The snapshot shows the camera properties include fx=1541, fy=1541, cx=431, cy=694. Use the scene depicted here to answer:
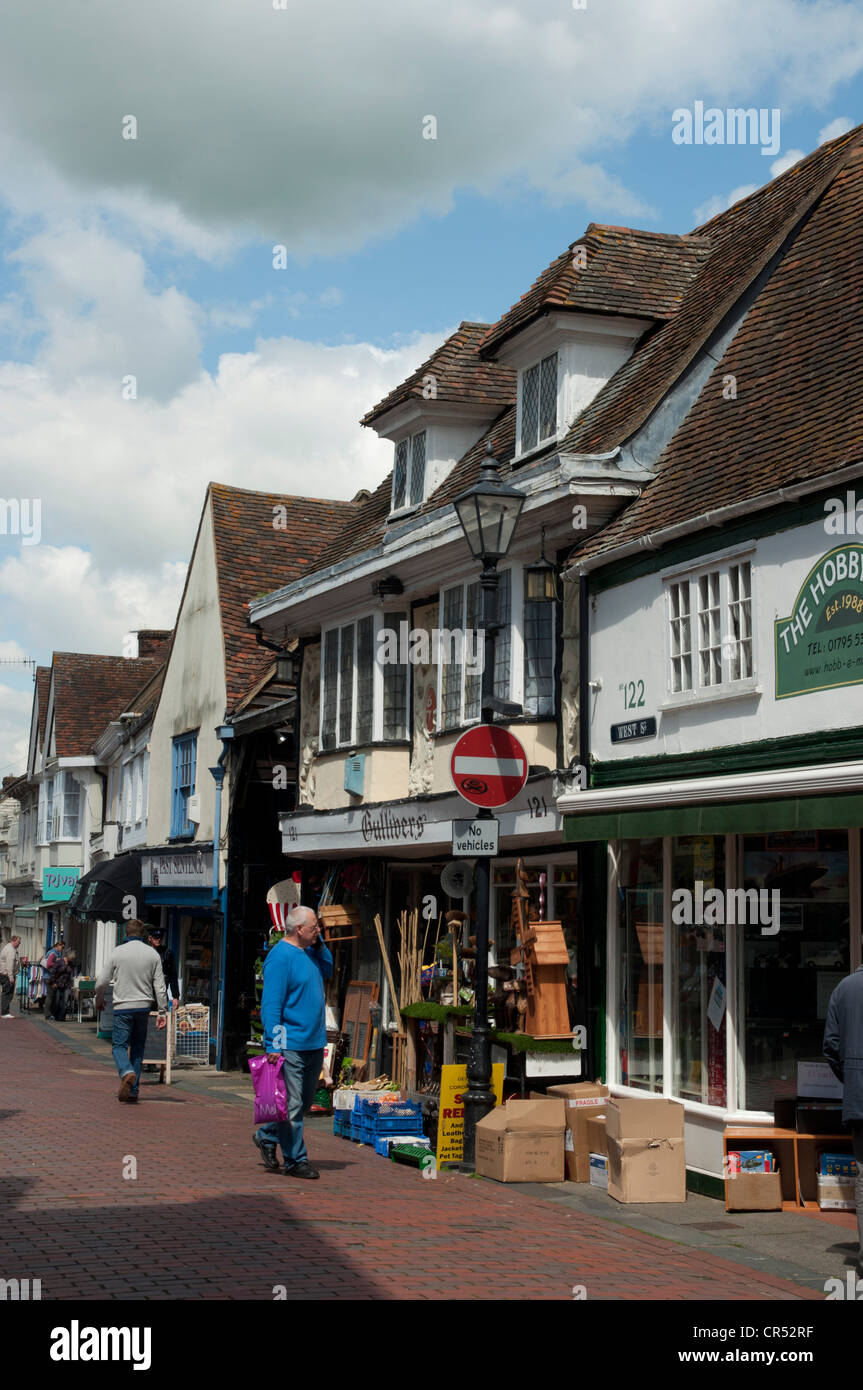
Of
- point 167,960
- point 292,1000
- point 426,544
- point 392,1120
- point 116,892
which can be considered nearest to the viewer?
point 292,1000

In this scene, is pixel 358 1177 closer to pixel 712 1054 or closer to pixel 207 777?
pixel 712 1054

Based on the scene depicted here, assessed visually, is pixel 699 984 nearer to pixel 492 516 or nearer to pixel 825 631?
pixel 825 631

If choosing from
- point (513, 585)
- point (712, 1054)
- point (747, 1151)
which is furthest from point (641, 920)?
point (513, 585)

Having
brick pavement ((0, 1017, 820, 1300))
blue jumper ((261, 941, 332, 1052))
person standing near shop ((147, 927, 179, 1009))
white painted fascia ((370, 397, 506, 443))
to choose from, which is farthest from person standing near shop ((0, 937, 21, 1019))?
blue jumper ((261, 941, 332, 1052))

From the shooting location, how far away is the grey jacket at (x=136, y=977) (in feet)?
51.3

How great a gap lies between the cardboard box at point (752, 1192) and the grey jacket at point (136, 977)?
23.2 ft

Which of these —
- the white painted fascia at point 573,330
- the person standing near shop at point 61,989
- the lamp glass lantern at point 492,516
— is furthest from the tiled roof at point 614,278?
the person standing near shop at point 61,989

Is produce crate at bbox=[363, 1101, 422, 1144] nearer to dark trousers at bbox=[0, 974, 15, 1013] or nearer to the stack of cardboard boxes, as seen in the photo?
the stack of cardboard boxes

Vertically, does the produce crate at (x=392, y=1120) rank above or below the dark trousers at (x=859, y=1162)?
below

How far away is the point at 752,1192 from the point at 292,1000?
3410 mm

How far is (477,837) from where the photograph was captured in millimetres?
11914

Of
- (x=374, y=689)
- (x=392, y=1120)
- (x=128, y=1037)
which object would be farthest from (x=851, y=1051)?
(x=374, y=689)

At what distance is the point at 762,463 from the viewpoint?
11445mm

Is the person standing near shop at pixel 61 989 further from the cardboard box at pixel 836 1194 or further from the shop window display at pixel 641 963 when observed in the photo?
the cardboard box at pixel 836 1194
